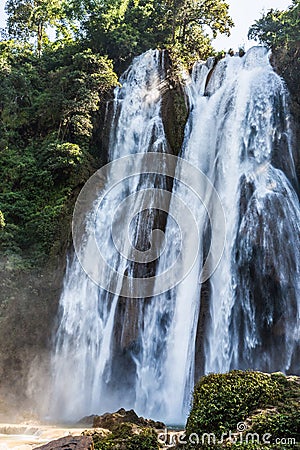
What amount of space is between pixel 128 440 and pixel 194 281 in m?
8.69

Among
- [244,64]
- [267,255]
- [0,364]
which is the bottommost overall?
[0,364]

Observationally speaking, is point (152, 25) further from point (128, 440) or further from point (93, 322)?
point (128, 440)

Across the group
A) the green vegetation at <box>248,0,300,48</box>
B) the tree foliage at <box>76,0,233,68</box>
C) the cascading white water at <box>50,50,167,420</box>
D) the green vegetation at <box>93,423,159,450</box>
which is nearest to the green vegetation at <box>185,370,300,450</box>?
the green vegetation at <box>93,423,159,450</box>

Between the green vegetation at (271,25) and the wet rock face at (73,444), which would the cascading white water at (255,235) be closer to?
the green vegetation at (271,25)

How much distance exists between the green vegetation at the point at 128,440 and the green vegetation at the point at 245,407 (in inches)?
20.7

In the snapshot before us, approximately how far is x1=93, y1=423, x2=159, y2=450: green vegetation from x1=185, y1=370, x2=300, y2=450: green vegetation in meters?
0.53

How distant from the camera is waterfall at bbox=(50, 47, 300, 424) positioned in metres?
12.1

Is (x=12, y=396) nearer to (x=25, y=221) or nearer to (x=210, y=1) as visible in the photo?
(x=25, y=221)

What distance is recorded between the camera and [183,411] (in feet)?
38.2

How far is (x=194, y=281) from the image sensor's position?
13836 mm

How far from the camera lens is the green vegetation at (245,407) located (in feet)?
15.2

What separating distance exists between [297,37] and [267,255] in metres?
9.95

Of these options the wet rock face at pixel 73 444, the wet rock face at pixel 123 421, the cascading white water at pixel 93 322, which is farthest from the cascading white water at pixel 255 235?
the wet rock face at pixel 73 444

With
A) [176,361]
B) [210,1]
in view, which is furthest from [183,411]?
[210,1]
